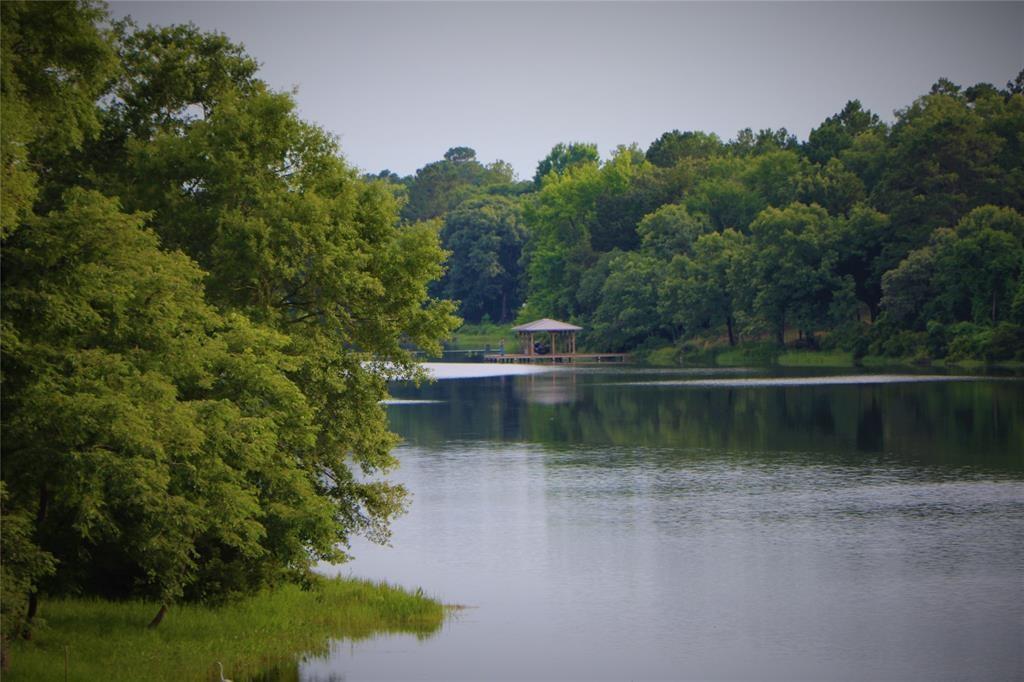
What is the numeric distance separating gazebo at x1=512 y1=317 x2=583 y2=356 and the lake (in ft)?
201

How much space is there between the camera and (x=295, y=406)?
21.6m

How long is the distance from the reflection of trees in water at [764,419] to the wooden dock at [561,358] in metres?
41.4

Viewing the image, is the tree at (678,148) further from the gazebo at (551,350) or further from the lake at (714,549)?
the lake at (714,549)

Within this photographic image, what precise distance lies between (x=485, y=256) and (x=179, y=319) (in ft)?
448

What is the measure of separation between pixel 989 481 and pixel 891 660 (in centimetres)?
1941

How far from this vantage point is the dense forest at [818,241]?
9200 centimetres

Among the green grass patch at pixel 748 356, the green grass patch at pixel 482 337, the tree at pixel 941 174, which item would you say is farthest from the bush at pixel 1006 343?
the green grass patch at pixel 482 337

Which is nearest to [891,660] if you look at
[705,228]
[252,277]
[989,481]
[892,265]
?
[252,277]

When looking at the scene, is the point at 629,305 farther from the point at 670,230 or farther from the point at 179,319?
the point at 179,319

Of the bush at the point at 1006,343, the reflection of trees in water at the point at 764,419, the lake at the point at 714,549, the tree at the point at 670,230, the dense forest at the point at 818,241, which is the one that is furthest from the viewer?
the tree at the point at 670,230

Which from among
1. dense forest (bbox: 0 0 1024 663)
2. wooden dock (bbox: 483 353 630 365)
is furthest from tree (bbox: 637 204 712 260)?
dense forest (bbox: 0 0 1024 663)

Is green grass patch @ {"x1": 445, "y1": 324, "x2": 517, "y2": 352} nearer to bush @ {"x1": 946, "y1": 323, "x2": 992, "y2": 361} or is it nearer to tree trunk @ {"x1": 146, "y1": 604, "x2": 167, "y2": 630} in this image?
bush @ {"x1": 946, "y1": 323, "x2": 992, "y2": 361}

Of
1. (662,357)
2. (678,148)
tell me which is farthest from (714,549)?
(678,148)

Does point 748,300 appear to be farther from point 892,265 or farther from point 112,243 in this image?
point 112,243
